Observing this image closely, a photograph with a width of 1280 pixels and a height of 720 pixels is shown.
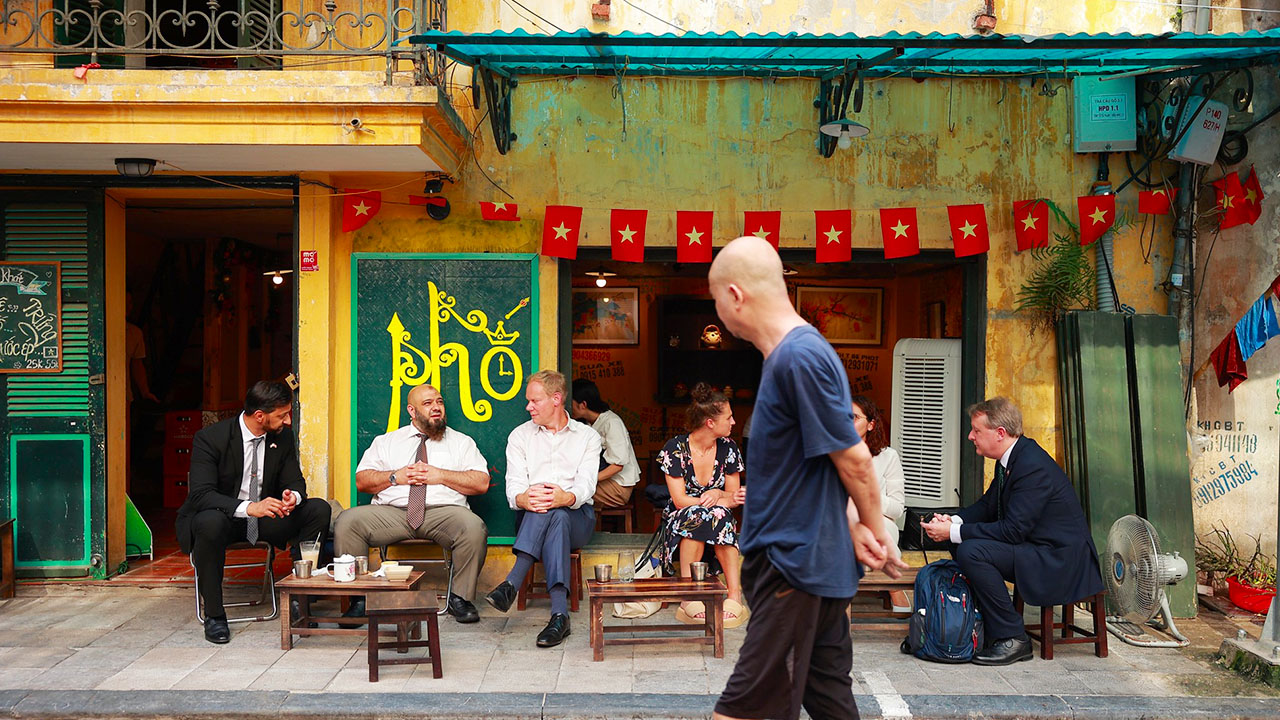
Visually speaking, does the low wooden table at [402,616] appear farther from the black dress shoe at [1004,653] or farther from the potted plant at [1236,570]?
the potted plant at [1236,570]

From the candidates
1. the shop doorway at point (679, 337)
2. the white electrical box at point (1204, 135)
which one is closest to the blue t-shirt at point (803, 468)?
the white electrical box at point (1204, 135)

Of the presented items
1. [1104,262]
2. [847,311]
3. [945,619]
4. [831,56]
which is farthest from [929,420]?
[847,311]

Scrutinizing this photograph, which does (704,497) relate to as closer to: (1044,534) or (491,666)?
(491,666)

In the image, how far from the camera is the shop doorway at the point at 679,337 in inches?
421

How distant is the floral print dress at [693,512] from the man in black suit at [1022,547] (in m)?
1.41

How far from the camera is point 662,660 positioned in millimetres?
5637

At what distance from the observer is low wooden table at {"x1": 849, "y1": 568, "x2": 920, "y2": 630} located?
235 inches

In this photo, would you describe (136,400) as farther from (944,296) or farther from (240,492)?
(944,296)

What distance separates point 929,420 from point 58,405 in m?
6.42

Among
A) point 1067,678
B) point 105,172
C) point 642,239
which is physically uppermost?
point 105,172

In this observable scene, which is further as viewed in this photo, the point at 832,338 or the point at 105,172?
the point at 832,338

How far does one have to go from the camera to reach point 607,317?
11008 mm

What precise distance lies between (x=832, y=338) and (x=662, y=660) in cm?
586

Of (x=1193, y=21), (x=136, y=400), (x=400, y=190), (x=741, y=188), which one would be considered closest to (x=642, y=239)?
(x=741, y=188)
